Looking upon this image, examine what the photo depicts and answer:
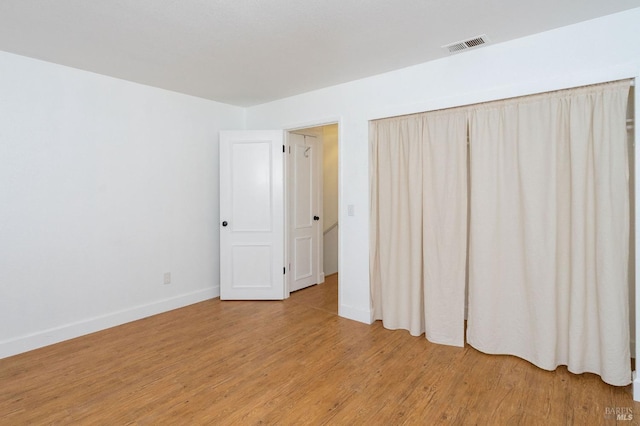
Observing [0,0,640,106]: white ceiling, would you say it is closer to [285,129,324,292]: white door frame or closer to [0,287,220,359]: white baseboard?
[285,129,324,292]: white door frame

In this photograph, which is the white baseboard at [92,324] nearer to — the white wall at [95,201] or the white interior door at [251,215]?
the white wall at [95,201]

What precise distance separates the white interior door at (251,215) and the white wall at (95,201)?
0.28 metres

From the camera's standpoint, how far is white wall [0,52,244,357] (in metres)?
2.98

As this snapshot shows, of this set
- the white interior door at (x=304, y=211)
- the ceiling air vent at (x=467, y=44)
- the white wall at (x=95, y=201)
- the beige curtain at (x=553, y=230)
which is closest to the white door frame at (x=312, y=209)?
Result: the white interior door at (x=304, y=211)

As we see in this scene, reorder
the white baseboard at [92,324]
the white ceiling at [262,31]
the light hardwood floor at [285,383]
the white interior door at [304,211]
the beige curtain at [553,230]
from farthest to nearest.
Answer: the white interior door at [304,211] < the white baseboard at [92,324] < the beige curtain at [553,230] < the white ceiling at [262,31] < the light hardwood floor at [285,383]

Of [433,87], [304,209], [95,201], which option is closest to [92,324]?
[95,201]

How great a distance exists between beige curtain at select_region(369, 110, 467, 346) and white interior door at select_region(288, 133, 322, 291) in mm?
1447

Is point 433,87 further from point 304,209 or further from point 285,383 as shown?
point 285,383

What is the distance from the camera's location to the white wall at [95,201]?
9.77 feet

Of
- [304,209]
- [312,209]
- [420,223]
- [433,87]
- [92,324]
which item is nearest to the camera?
[433,87]

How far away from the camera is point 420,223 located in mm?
3234

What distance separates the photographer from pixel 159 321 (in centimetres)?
372

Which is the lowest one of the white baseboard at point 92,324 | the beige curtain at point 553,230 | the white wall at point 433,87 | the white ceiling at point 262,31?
the white baseboard at point 92,324

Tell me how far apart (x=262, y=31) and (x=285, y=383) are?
8.55 ft
